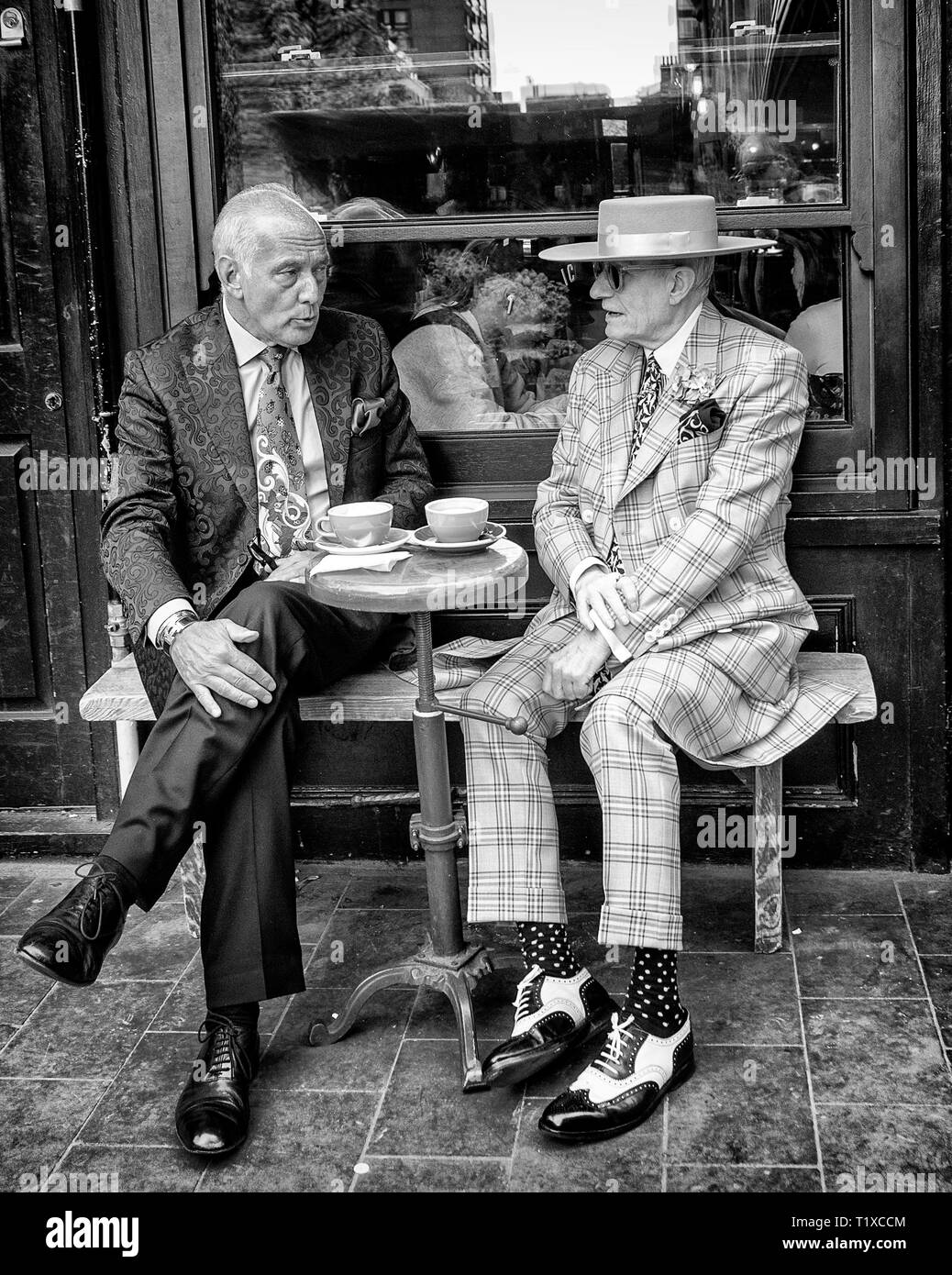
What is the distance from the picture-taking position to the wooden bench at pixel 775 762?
3193 millimetres

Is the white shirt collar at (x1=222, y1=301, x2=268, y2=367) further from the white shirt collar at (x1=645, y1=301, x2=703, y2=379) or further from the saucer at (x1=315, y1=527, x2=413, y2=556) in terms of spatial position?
the white shirt collar at (x1=645, y1=301, x2=703, y2=379)

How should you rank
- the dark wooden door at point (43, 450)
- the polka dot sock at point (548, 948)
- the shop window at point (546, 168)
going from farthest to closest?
the dark wooden door at point (43, 450) < the shop window at point (546, 168) < the polka dot sock at point (548, 948)

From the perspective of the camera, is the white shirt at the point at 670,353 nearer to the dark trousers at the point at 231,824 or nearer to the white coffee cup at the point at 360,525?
the white coffee cup at the point at 360,525

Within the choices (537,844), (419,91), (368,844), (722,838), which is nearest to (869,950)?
(722,838)

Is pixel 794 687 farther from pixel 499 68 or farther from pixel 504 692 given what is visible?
pixel 499 68

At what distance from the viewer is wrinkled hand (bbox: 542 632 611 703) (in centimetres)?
297

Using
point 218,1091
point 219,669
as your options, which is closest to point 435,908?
point 218,1091

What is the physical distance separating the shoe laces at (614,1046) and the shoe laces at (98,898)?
934 mm

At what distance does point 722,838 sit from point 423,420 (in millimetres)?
1321

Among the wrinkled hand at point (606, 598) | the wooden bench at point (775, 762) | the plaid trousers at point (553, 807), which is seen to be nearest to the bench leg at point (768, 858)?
the wooden bench at point (775, 762)

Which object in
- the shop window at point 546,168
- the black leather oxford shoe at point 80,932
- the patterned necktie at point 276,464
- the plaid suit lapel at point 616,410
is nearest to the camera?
the black leather oxford shoe at point 80,932

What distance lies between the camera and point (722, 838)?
12.3ft

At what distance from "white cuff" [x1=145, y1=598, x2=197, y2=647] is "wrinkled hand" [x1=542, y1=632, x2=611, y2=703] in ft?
2.48

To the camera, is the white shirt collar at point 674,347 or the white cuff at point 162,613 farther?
the white shirt collar at point 674,347
